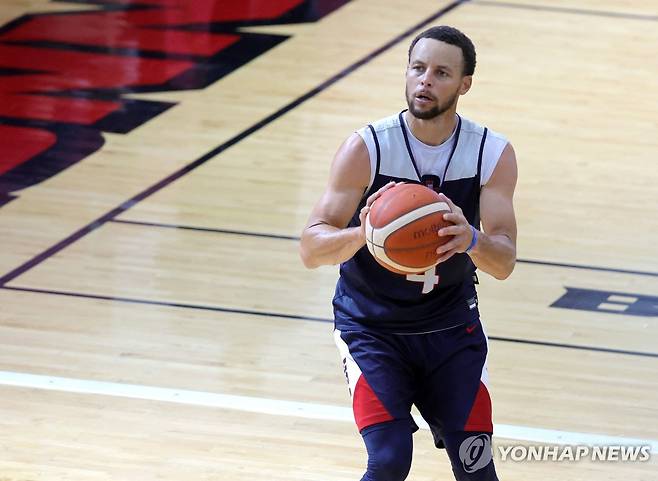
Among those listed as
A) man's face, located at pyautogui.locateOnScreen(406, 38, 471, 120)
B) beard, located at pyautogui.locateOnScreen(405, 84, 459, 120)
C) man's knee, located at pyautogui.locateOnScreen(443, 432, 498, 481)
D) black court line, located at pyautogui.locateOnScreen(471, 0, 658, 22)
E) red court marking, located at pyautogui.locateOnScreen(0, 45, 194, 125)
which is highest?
man's face, located at pyautogui.locateOnScreen(406, 38, 471, 120)

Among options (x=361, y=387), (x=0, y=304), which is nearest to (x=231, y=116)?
(x=0, y=304)

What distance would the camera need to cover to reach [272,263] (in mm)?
8719

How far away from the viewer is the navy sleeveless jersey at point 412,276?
4852 millimetres

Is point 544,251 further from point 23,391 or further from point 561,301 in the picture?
point 23,391

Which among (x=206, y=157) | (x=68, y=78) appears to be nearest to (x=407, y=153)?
(x=206, y=157)

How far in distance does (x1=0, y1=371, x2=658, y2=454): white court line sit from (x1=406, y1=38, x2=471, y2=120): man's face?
7.33 feet

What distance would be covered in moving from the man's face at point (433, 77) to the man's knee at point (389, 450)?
1036 millimetres

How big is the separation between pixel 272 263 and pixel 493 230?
4.00 m

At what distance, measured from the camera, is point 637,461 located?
6312 millimetres

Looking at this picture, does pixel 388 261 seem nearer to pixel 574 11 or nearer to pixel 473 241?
pixel 473 241

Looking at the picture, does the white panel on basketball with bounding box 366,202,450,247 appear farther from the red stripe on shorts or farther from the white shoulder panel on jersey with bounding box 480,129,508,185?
the red stripe on shorts

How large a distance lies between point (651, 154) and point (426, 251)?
273 inches

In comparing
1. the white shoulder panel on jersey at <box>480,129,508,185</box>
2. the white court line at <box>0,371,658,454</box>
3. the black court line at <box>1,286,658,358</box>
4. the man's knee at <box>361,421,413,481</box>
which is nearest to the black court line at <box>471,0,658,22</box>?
the black court line at <box>1,286,658,358</box>

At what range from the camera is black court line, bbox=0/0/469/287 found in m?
8.66
